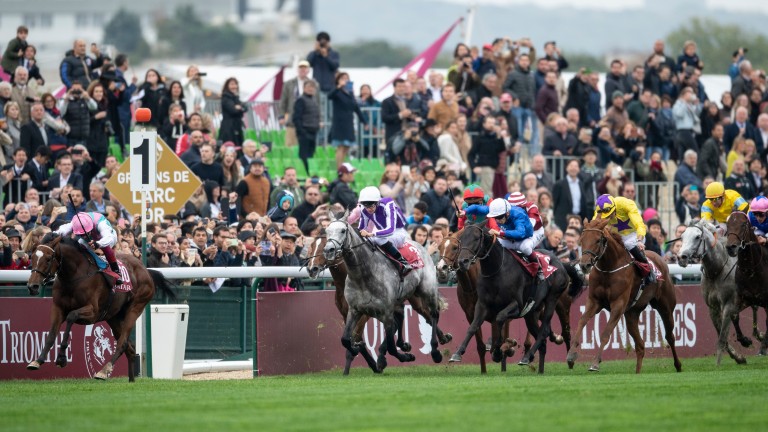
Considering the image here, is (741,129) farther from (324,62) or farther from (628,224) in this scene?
(628,224)

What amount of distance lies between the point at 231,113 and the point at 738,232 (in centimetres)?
899

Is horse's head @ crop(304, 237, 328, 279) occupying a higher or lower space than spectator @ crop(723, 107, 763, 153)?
lower

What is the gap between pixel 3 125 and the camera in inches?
797

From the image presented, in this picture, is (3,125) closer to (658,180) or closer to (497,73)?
(497,73)

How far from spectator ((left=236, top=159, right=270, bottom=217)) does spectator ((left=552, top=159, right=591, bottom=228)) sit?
505 centimetres

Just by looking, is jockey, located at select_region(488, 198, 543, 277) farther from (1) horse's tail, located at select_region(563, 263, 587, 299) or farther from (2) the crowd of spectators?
(2) the crowd of spectators

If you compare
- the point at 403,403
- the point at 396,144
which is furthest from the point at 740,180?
the point at 403,403

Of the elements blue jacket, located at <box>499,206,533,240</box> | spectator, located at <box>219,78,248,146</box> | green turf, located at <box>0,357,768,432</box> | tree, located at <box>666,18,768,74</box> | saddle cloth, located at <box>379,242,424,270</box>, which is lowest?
green turf, located at <box>0,357,768,432</box>

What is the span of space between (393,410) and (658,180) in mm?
15387

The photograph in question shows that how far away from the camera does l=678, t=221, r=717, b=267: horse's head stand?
1756cm

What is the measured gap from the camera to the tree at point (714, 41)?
343ft

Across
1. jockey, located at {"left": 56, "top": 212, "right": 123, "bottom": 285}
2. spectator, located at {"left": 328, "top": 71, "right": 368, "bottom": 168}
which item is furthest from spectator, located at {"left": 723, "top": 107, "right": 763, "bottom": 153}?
jockey, located at {"left": 56, "top": 212, "right": 123, "bottom": 285}

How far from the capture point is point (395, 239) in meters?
17.0

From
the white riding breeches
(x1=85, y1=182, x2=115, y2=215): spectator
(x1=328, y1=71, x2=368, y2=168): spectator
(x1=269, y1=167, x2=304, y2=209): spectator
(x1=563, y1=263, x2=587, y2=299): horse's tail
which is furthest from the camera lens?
(x1=328, y1=71, x2=368, y2=168): spectator
